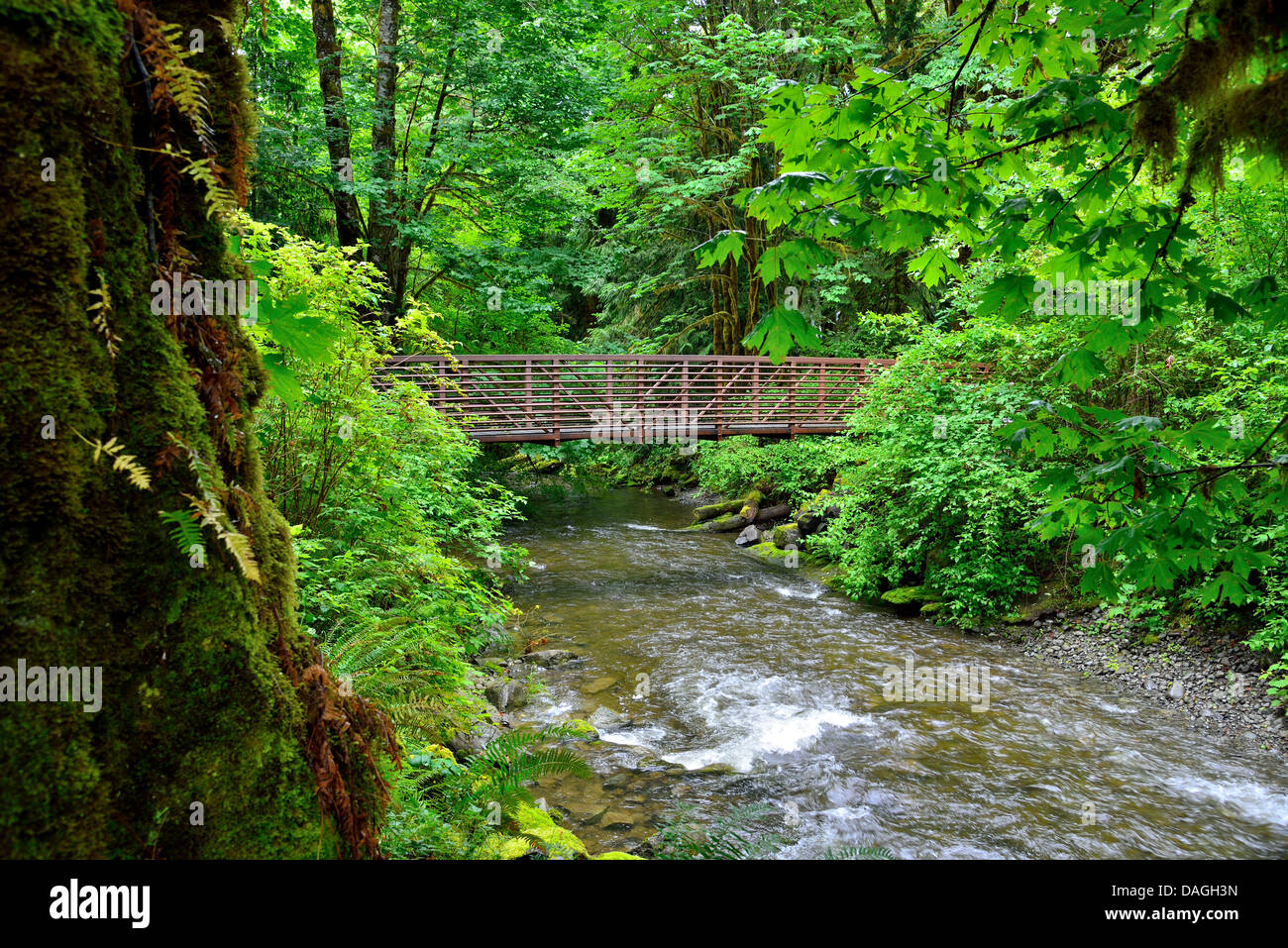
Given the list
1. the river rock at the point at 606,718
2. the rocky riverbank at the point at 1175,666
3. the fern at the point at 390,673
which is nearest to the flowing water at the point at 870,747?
the river rock at the point at 606,718

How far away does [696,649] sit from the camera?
29.4ft

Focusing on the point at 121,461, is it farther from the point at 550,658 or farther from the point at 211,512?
the point at 550,658

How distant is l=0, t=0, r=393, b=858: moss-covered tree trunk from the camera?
1194 mm

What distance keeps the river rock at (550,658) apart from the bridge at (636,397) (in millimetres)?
4979

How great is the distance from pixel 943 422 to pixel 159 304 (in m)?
10.3

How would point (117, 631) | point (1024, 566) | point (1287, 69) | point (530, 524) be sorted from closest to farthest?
point (117, 631) < point (1287, 69) < point (1024, 566) < point (530, 524)

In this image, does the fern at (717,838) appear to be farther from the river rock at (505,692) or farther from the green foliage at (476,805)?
the river rock at (505,692)

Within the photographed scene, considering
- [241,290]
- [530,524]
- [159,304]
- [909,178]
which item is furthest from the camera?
[530,524]

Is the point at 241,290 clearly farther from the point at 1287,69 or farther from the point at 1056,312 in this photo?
the point at 1056,312

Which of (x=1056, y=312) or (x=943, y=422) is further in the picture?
(x=943, y=422)

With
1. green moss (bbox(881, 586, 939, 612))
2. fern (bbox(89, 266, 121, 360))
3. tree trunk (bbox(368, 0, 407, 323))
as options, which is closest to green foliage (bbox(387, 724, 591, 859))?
fern (bbox(89, 266, 121, 360))

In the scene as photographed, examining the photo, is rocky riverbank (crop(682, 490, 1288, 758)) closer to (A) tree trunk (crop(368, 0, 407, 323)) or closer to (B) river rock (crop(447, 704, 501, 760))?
(B) river rock (crop(447, 704, 501, 760))

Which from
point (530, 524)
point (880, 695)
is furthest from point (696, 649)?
point (530, 524)

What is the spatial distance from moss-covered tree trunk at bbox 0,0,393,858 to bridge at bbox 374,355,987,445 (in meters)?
10.3
